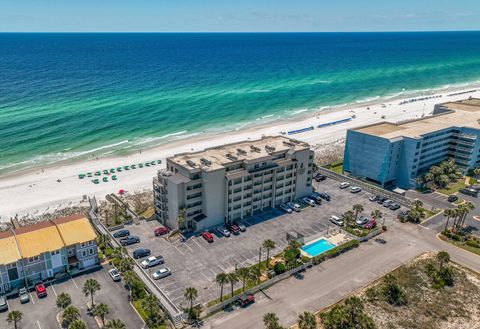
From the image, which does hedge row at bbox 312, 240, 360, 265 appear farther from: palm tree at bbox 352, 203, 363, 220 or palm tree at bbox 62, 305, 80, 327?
palm tree at bbox 62, 305, 80, 327

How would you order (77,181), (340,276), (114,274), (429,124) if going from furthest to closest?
(429,124), (77,181), (340,276), (114,274)

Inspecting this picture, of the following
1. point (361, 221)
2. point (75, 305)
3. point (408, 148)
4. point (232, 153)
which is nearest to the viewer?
point (75, 305)

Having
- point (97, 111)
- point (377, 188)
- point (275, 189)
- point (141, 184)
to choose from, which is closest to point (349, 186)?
point (377, 188)

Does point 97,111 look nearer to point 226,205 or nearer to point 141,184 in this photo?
point 141,184

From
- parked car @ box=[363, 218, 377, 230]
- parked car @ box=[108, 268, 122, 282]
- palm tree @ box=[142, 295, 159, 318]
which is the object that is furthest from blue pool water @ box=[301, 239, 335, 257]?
parked car @ box=[108, 268, 122, 282]

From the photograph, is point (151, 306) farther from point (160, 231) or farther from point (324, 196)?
point (324, 196)

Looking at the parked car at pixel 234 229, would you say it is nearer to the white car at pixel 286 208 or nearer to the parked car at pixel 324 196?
the white car at pixel 286 208

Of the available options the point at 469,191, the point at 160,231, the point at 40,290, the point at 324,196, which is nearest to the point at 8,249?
the point at 40,290
